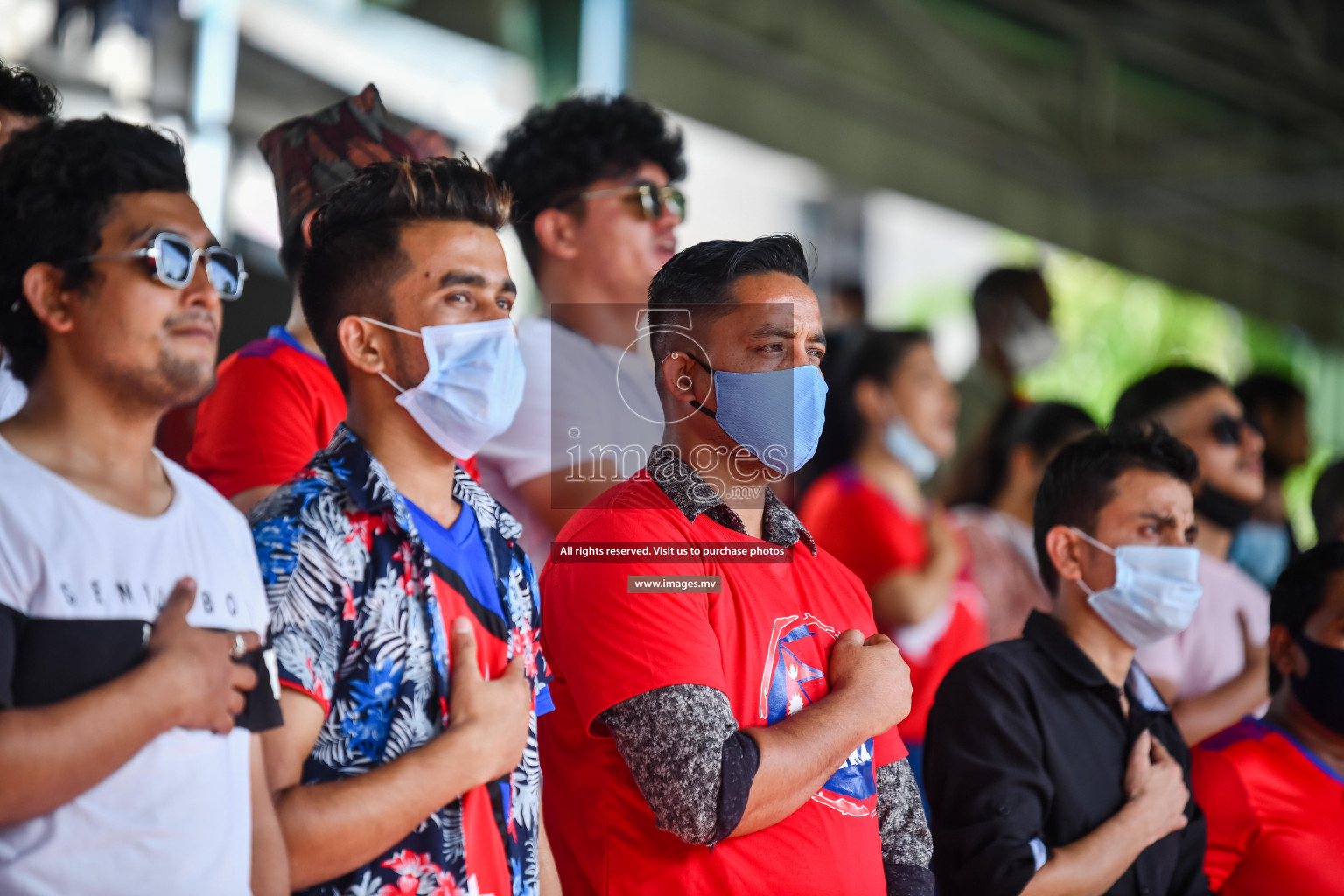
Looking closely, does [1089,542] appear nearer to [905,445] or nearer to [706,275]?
[706,275]

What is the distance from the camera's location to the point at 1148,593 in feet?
9.17

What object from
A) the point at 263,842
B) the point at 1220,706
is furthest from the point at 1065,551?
the point at 263,842

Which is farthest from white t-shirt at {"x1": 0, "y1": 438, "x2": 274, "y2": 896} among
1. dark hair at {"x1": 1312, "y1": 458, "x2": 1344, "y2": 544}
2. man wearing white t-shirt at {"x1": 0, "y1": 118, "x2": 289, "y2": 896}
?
dark hair at {"x1": 1312, "y1": 458, "x2": 1344, "y2": 544}

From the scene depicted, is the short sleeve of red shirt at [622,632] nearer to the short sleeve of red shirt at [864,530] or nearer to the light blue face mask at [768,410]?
the light blue face mask at [768,410]

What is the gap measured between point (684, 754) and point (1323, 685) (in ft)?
5.97

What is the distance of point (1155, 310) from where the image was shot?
12.3m

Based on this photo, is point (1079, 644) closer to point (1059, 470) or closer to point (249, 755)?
point (1059, 470)

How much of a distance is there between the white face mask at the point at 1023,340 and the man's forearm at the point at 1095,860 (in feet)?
10.5

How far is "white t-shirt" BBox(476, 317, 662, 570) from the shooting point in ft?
8.07

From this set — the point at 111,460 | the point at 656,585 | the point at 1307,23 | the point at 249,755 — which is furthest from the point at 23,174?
the point at 1307,23

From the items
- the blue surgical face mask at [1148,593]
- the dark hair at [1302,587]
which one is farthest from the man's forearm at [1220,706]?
the blue surgical face mask at [1148,593]

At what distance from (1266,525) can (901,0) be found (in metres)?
5.12

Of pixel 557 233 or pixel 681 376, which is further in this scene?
pixel 557 233

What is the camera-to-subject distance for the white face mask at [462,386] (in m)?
1.97
